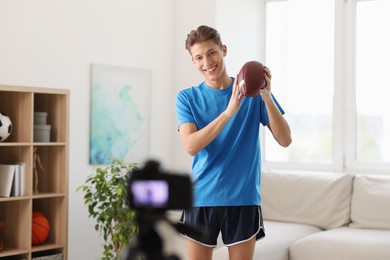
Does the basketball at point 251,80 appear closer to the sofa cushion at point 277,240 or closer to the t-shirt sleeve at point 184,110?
the t-shirt sleeve at point 184,110

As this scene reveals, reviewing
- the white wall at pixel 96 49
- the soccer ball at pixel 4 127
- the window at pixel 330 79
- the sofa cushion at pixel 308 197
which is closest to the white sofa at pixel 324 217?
the sofa cushion at pixel 308 197

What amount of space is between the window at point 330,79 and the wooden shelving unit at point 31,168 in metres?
1.99

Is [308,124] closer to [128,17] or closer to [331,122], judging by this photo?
[331,122]

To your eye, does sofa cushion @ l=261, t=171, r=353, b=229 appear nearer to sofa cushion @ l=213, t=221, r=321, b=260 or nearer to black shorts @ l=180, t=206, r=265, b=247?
sofa cushion @ l=213, t=221, r=321, b=260

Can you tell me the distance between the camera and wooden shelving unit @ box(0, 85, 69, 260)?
3.78 meters

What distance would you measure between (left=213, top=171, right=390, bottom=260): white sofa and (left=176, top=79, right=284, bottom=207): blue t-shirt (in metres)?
1.47

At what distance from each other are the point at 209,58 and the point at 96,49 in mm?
2487

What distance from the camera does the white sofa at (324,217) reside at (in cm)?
376

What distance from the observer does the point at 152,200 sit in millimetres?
877

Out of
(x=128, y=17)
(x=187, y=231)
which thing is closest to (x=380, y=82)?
(x=128, y=17)

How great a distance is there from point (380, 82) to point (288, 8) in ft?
3.25

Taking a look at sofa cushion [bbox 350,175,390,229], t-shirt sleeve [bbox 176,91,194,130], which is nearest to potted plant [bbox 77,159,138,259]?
sofa cushion [bbox 350,175,390,229]

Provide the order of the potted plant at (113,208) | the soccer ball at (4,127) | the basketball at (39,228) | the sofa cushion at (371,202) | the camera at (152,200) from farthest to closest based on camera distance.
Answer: the sofa cushion at (371,202) → the potted plant at (113,208) → the basketball at (39,228) → the soccer ball at (4,127) → the camera at (152,200)

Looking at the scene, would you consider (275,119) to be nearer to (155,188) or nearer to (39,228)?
(155,188)
